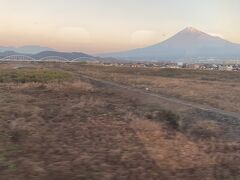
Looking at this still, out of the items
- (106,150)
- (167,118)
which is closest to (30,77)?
(167,118)

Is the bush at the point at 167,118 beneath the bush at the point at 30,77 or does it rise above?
above

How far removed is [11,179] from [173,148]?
5101 millimetres

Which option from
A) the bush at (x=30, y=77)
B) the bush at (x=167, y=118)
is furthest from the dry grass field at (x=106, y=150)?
the bush at (x=30, y=77)

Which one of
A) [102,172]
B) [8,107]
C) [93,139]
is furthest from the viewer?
[8,107]

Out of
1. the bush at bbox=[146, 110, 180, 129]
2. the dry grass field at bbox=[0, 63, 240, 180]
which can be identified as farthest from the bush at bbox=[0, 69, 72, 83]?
the dry grass field at bbox=[0, 63, 240, 180]

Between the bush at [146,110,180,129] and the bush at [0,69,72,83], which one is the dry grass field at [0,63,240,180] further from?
the bush at [0,69,72,83]

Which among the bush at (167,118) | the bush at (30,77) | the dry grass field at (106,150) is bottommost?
the bush at (30,77)

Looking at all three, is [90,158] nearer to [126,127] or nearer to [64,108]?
[126,127]

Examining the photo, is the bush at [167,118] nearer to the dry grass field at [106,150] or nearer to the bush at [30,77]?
the dry grass field at [106,150]

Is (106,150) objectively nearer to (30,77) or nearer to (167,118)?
(167,118)

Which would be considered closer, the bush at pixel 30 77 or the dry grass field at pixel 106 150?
the dry grass field at pixel 106 150

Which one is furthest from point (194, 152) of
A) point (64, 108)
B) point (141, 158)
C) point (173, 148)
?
point (64, 108)

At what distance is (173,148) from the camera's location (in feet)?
42.8

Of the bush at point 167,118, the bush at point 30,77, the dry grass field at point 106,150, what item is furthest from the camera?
the bush at point 30,77
